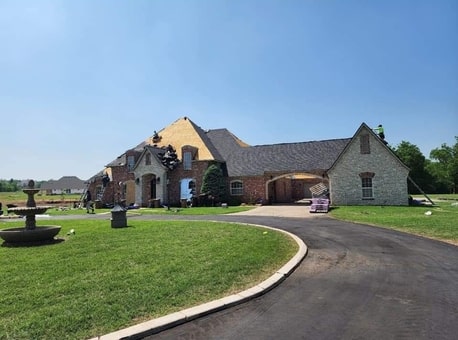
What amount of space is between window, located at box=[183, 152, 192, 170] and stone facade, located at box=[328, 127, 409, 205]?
13958 mm

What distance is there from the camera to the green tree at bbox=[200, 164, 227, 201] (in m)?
33.1

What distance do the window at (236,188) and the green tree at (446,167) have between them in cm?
4638

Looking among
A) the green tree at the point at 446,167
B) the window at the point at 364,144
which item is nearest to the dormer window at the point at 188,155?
the window at the point at 364,144

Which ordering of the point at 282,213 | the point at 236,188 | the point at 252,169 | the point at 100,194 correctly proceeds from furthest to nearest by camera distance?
the point at 100,194 → the point at 236,188 → the point at 252,169 → the point at 282,213

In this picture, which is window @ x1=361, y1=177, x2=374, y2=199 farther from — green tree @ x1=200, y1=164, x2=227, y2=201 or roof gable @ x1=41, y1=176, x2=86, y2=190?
roof gable @ x1=41, y1=176, x2=86, y2=190

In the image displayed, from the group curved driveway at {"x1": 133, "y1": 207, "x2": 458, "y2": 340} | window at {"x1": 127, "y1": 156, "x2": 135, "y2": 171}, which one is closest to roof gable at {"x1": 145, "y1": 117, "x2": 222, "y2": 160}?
window at {"x1": 127, "y1": 156, "x2": 135, "y2": 171}

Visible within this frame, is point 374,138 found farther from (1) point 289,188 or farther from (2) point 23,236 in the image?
(2) point 23,236

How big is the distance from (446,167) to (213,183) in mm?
58631

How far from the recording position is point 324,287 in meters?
6.49

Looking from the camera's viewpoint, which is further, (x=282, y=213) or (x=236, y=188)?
(x=236, y=188)

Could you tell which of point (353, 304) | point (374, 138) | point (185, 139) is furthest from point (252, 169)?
point (353, 304)

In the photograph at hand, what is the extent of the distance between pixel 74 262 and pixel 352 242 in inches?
327

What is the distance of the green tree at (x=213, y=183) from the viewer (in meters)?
33.1

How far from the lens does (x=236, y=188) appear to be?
34375mm
